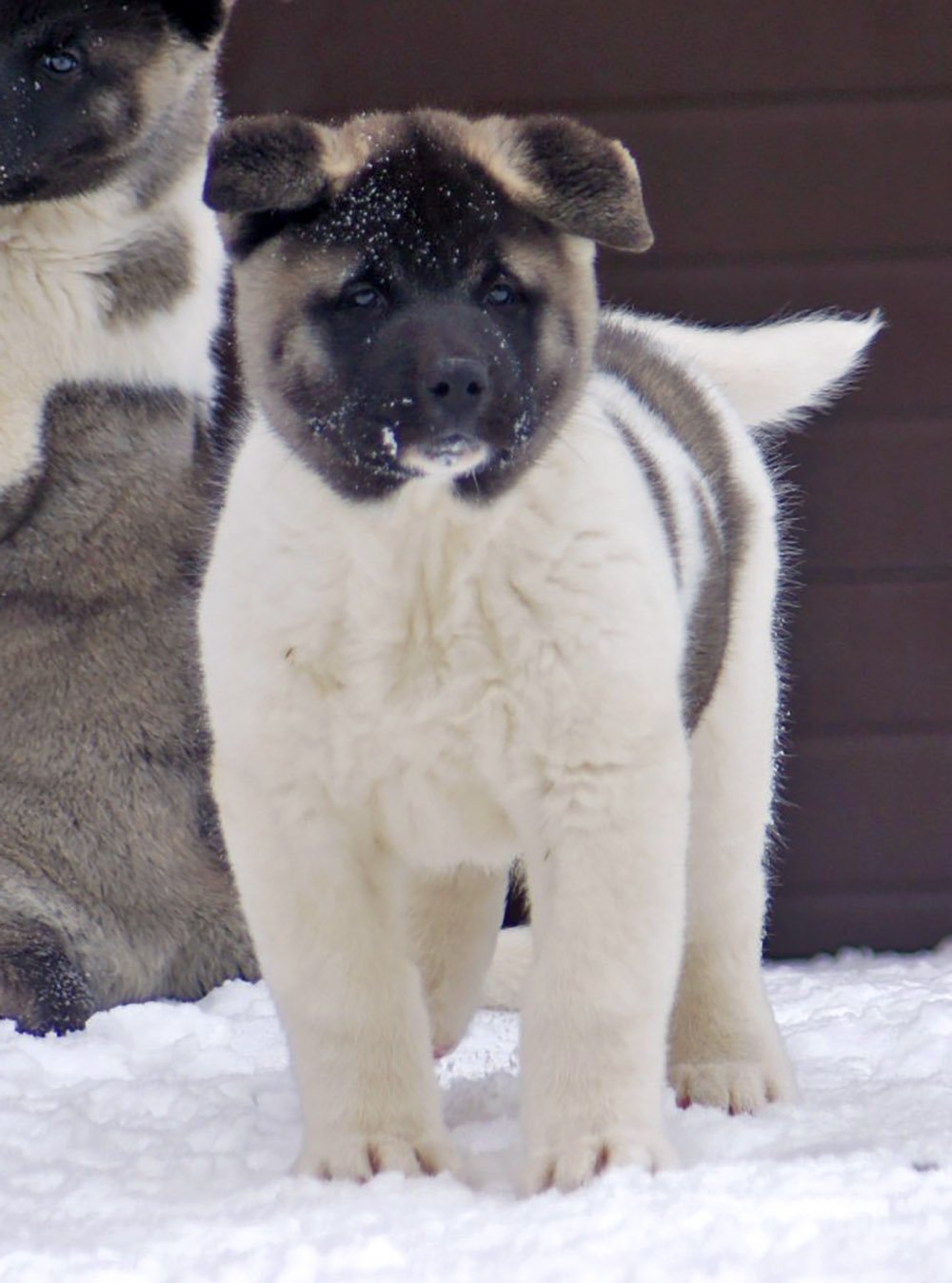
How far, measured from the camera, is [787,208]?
5.44 meters

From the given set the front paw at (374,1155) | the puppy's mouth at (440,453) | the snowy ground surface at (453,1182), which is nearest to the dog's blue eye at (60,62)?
the puppy's mouth at (440,453)

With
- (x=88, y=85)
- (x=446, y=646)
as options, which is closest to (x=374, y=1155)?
(x=446, y=646)

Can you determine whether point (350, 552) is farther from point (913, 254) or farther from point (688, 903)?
point (913, 254)

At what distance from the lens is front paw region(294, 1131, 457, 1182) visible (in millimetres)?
3141

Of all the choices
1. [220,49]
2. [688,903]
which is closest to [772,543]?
[688,903]

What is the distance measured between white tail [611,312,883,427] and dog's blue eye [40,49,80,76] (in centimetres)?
120

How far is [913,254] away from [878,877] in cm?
164

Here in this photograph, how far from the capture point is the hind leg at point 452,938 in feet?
12.9

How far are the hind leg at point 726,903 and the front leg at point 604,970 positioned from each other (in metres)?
0.62

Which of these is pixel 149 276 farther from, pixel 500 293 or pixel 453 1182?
pixel 453 1182

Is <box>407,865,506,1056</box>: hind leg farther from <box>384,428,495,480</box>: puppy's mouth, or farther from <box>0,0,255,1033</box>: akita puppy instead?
<box>384,428,495,480</box>: puppy's mouth

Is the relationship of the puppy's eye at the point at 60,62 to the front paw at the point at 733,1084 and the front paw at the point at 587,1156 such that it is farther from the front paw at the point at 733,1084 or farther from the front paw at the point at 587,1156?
the front paw at the point at 587,1156

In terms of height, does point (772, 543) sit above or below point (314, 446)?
below

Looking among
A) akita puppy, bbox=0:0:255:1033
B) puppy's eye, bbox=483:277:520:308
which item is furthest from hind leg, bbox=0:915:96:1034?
puppy's eye, bbox=483:277:520:308
